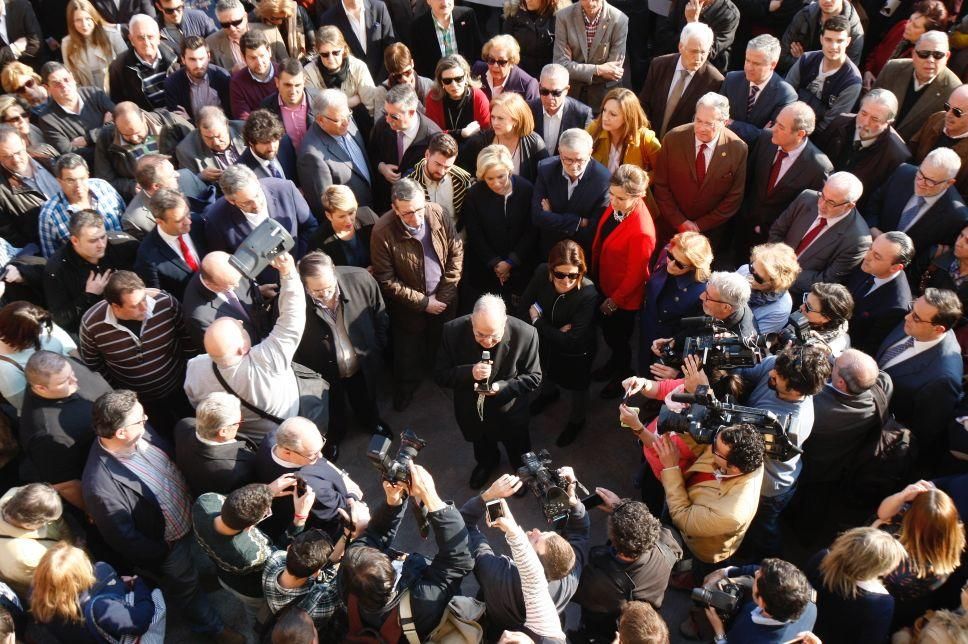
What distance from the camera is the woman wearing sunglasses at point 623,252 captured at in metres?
4.92

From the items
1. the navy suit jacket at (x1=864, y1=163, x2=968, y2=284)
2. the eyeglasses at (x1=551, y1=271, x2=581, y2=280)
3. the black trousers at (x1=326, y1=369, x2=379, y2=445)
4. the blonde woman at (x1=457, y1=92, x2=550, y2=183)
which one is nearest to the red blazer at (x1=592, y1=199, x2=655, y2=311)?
the eyeglasses at (x1=551, y1=271, x2=581, y2=280)

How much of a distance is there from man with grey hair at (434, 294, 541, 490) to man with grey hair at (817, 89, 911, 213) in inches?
117

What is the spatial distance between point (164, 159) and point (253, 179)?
2.52 ft

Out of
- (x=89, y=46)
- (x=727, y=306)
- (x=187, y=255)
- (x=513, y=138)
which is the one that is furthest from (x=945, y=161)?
(x=89, y=46)

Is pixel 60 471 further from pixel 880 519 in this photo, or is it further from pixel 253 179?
pixel 880 519

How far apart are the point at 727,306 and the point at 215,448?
9.74 ft

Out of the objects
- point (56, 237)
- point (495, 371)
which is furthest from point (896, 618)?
point (56, 237)

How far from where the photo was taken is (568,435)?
542 cm

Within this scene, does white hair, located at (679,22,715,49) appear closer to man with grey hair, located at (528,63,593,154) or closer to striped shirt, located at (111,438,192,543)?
man with grey hair, located at (528,63,593,154)

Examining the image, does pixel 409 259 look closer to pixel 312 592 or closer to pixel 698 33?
pixel 312 592

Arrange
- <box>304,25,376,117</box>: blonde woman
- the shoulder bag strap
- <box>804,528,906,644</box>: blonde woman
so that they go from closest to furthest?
<box>804,528,906,644</box>: blonde woman → the shoulder bag strap → <box>304,25,376,117</box>: blonde woman

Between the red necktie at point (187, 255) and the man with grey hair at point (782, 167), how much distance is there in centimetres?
421

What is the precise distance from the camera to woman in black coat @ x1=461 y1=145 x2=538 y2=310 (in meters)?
5.22

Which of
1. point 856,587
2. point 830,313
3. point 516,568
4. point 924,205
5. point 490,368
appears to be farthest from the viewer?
point 924,205
